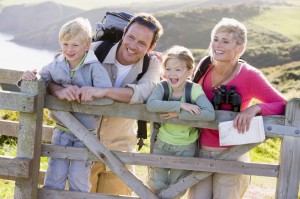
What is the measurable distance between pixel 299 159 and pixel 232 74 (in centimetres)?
108

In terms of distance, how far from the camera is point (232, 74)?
4.89 meters

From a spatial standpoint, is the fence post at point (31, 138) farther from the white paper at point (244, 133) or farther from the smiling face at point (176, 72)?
the white paper at point (244, 133)

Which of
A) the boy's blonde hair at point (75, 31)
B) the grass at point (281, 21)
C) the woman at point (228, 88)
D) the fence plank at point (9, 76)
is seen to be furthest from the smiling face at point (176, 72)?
the grass at point (281, 21)

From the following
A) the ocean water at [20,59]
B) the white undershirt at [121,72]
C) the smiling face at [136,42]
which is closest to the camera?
Answer: the smiling face at [136,42]

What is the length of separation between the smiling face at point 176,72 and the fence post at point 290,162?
1047mm

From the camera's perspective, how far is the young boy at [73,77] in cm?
473

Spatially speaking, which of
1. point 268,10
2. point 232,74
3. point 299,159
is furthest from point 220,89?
point 268,10

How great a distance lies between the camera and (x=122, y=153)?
4.91m

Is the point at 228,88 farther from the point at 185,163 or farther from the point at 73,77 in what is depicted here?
the point at 73,77

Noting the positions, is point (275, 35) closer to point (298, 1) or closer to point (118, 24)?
point (298, 1)

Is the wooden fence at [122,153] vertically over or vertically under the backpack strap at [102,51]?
under

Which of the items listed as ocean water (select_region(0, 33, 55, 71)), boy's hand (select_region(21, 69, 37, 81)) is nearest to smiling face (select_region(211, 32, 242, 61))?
boy's hand (select_region(21, 69, 37, 81))

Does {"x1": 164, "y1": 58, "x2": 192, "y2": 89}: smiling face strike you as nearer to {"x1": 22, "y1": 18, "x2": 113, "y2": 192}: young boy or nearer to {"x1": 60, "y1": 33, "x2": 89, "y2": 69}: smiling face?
{"x1": 22, "y1": 18, "x2": 113, "y2": 192}: young boy

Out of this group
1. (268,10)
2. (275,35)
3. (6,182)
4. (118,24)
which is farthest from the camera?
(268,10)
